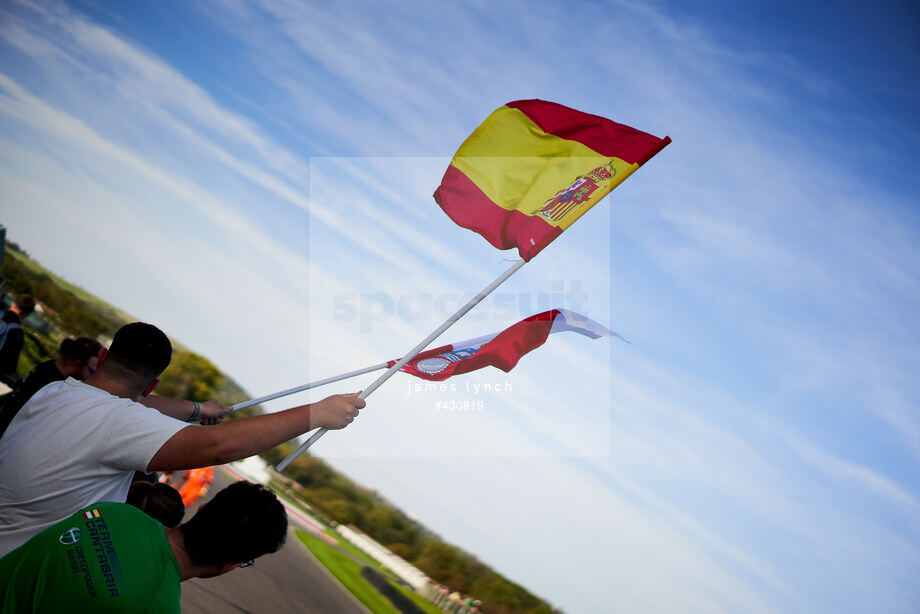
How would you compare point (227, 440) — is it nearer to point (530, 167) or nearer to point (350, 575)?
point (530, 167)

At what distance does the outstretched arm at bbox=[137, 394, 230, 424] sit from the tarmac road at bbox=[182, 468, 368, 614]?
15.8 ft

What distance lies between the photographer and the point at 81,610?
5.11 feet

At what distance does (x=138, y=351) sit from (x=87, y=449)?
0.46 m

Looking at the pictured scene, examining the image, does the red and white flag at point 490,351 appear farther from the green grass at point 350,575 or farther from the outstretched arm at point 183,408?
the green grass at point 350,575

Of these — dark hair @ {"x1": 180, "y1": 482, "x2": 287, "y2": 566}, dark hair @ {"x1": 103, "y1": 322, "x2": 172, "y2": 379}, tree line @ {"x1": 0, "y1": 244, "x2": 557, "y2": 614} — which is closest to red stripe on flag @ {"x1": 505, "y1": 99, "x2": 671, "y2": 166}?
dark hair @ {"x1": 103, "y1": 322, "x2": 172, "y2": 379}

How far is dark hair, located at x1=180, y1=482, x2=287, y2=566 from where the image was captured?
2.09 meters

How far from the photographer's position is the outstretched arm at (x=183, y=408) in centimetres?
327

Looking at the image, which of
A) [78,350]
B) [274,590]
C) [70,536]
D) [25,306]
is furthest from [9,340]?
[274,590]

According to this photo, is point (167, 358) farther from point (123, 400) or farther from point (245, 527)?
point (245, 527)

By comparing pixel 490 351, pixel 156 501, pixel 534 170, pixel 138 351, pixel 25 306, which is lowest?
pixel 156 501

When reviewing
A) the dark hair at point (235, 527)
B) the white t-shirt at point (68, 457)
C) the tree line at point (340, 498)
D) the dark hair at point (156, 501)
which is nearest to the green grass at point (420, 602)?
the tree line at point (340, 498)

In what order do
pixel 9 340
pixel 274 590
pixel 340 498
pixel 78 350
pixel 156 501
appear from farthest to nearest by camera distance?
pixel 340 498 → pixel 274 590 → pixel 9 340 → pixel 78 350 → pixel 156 501

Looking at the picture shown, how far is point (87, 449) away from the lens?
2.10 metres

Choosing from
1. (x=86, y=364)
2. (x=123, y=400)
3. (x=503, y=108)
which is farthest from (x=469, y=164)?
(x=123, y=400)
